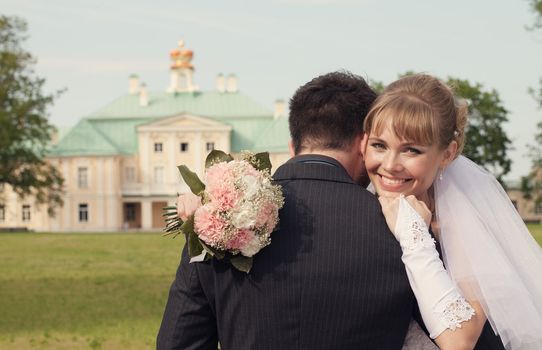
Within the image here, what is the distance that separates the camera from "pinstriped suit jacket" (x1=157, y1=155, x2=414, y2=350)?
3.00 m

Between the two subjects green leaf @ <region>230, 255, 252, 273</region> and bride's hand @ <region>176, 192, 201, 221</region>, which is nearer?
green leaf @ <region>230, 255, 252, 273</region>

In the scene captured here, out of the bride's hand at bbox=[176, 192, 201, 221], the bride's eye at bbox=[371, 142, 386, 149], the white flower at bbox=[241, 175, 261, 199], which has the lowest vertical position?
the bride's hand at bbox=[176, 192, 201, 221]

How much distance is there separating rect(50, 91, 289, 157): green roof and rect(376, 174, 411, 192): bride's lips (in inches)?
2871

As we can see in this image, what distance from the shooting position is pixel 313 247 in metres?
3.01

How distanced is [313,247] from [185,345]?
1.86 feet

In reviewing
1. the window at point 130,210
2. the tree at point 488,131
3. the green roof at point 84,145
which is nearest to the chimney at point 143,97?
the green roof at point 84,145

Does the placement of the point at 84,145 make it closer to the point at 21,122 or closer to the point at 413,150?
the point at 21,122

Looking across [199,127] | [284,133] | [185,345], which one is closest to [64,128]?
[199,127]

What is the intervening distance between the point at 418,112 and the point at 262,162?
53 cm

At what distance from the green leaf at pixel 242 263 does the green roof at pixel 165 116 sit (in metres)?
73.2

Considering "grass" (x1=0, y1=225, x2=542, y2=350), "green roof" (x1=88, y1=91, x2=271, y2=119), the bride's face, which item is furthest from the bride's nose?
"green roof" (x1=88, y1=91, x2=271, y2=119)

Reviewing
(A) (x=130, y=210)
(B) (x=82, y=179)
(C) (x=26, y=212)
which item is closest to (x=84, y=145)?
(B) (x=82, y=179)

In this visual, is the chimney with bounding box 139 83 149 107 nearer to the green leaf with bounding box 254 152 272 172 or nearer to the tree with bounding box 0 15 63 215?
the tree with bounding box 0 15 63 215

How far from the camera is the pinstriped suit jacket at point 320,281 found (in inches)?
118
